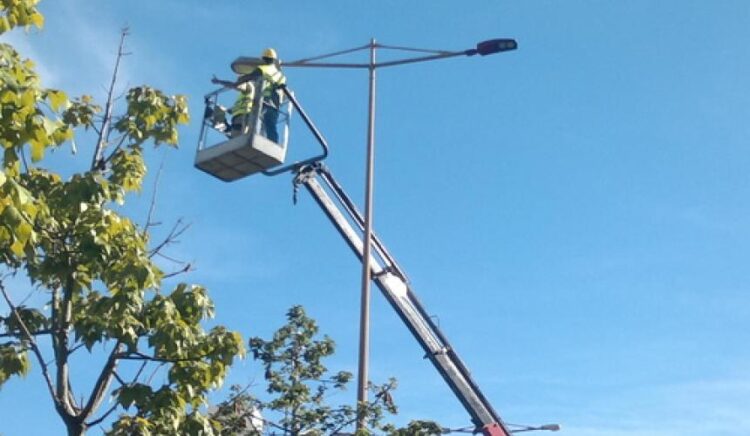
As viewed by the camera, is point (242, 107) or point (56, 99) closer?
point (56, 99)

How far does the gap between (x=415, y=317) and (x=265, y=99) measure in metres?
10.2

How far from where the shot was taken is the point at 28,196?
21.2 ft

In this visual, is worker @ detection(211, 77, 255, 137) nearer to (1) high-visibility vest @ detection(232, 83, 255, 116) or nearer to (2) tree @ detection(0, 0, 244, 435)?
(1) high-visibility vest @ detection(232, 83, 255, 116)

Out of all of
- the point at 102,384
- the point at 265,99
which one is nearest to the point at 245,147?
the point at 265,99

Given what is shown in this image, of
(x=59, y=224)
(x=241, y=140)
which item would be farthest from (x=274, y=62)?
(x=59, y=224)

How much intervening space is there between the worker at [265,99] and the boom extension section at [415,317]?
7.03 metres

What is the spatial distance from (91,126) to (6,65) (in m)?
4.20

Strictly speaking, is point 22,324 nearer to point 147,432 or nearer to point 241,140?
point 147,432

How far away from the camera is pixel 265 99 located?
621 inches

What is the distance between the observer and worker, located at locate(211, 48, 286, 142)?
15.8 m

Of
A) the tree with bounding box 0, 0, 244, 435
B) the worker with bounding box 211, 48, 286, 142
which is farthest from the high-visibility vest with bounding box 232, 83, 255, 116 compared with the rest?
the tree with bounding box 0, 0, 244, 435

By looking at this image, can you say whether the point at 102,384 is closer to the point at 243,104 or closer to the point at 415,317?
the point at 243,104

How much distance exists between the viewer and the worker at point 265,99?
15.8 m

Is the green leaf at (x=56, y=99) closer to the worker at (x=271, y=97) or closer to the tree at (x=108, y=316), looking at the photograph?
the tree at (x=108, y=316)
